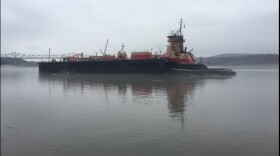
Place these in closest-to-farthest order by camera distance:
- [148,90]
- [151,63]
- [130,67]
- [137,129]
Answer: [137,129], [148,90], [151,63], [130,67]

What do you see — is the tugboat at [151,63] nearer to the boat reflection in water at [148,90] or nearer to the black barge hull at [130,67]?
the black barge hull at [130,67]

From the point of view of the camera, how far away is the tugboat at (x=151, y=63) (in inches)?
2176

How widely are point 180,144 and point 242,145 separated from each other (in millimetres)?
1822

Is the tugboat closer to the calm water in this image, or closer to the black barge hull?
the black barge hull

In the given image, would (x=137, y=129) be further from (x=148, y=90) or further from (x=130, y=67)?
(x=130, y=67)

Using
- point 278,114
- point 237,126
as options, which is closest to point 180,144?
point 237,126

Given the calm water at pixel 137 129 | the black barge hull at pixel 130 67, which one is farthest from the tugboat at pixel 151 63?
the calm water at pixel 137 129

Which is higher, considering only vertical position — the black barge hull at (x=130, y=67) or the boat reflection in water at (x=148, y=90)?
the black barge hull at (x=130, y=67)

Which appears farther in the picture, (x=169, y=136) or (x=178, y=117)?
(x=178, y=117)

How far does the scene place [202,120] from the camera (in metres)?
14.7

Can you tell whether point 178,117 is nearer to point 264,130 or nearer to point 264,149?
point 264,130

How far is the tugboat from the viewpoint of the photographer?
181 feet

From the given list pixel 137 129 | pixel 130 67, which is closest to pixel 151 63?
pixel 130 67

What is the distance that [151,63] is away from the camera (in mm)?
56375
